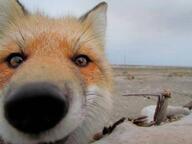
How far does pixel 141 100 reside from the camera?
67.6ft

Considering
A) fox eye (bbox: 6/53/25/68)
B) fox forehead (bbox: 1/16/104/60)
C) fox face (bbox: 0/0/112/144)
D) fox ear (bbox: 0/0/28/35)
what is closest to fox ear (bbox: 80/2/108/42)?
fox face (bbox: 0/0/112/144)

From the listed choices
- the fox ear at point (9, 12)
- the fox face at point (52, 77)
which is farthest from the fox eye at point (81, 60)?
the fox ear at point (9, 12)

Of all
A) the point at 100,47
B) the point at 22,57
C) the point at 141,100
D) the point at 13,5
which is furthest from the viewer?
the point at 141,100

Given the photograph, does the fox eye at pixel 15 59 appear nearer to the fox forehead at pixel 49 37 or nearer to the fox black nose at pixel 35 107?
the fox forehead at pixel 49 37

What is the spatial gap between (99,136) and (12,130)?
1.08 m

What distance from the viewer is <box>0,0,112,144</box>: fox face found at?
3.39 m

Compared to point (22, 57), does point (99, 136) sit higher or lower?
lower

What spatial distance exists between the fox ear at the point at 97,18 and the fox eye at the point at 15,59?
150 cm

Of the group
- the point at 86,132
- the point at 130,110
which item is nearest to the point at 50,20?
the point at 86,132

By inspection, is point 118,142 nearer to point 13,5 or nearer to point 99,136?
point 99,136

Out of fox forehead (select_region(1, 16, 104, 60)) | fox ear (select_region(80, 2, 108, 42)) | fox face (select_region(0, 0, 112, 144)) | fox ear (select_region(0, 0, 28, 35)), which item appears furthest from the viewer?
fox ear (select_region(80, 2, 108, 42))

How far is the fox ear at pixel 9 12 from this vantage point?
5.31 m

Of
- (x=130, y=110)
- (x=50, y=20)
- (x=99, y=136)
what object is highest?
(x=50, y=20)

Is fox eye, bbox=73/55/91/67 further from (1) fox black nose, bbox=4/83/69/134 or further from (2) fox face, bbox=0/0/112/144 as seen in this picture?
(1) fox black nose, bbox=4/83/69/134
